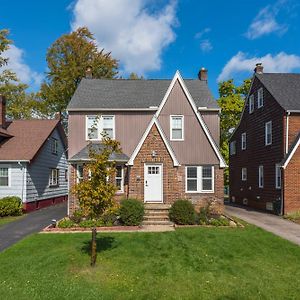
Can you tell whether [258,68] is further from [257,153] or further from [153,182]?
[153,182]

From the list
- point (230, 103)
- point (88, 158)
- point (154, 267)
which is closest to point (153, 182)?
point (88, 158)

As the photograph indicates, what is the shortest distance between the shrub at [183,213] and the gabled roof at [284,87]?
9.99m

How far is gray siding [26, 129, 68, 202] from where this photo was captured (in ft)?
81.8

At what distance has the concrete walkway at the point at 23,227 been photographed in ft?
47.9

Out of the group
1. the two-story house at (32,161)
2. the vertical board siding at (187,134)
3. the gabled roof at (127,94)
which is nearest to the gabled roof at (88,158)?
the gabled roof at (127,94)

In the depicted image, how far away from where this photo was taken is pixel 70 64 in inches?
1578

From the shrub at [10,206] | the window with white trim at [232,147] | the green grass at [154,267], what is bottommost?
the green grass at [154,267]

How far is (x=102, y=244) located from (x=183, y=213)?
210 inches

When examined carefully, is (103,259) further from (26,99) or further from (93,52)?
(26,99)

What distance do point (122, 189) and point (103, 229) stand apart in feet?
16.8

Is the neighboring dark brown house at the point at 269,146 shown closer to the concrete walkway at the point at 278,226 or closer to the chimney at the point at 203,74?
the concrete walkway at the point at 278,226

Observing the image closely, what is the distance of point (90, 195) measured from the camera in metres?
10.7

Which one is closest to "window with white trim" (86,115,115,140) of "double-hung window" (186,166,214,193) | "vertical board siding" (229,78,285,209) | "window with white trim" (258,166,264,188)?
"double-hung window" (186,166,214,193)

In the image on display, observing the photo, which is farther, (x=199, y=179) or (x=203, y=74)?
(x=203, y=74)
